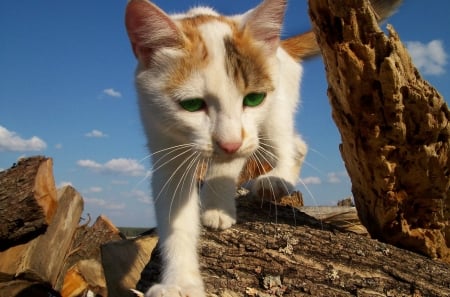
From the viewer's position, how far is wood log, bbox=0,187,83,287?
3.28 metres

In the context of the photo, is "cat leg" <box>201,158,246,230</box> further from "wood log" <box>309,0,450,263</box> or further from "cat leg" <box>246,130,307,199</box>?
"wood log" <box>309,0,450,263</box>

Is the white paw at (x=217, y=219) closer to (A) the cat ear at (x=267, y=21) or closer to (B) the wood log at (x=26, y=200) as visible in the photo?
(A) the cat ear at (x=267, y=21)

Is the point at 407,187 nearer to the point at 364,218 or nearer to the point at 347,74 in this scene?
the point at 364,218

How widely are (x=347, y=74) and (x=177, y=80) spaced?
2.39ft

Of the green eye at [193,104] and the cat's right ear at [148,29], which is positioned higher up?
the cat's right ear at [148,29]

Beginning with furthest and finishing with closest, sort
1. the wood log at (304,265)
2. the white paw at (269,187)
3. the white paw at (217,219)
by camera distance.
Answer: the white paw at (269,187) → the white paw at (217,219) → the wood log at (304,265)

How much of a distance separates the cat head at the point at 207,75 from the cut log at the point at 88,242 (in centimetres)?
253

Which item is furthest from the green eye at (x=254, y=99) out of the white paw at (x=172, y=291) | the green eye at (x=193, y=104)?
the white paw at (x=172, y=291)

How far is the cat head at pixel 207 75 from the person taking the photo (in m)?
1.65

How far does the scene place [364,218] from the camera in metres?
2.35

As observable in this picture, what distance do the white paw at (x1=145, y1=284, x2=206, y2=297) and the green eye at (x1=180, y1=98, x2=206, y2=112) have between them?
722 mm

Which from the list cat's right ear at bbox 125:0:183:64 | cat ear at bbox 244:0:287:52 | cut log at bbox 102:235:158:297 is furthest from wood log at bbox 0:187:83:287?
cat ear at bbox 244:0:287:52

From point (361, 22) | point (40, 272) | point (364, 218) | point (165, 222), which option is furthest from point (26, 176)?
point (361, 22)

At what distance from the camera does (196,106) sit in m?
Answer: 1.70
